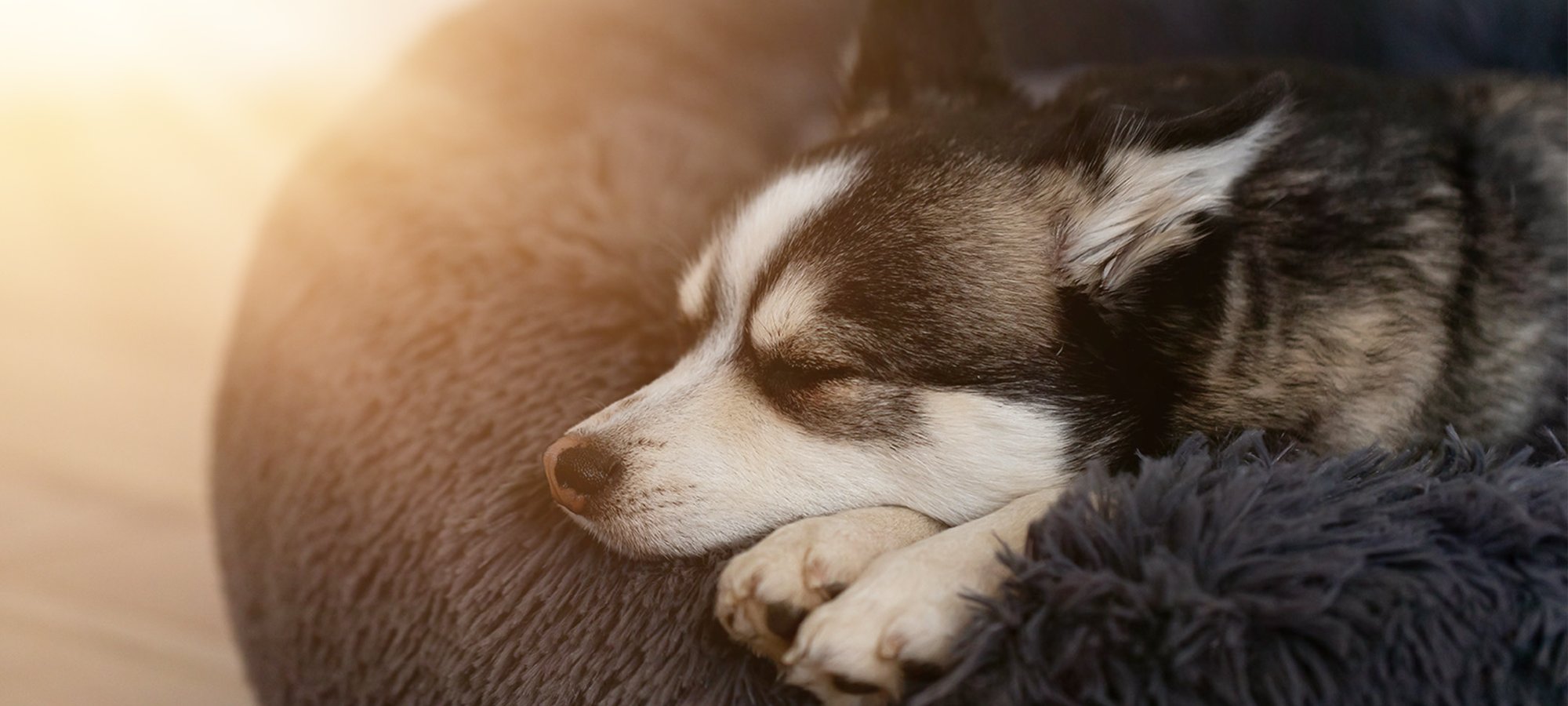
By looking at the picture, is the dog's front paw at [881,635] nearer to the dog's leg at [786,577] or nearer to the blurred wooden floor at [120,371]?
the dog's leg at [786,577]

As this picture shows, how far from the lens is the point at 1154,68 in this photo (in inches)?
65.7

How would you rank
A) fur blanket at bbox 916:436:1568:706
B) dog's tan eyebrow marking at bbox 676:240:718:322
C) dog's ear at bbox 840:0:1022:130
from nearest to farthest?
fur blanket at bbox 916:436:1568:706 → dog's tan eyebrow marking at bbox 676:240:718:322 → dog's ear at bbox 840:0:1022:130

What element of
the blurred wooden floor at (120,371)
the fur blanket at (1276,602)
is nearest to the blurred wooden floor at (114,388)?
the blurred wooden floor at (120,371)

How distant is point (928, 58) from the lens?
1.59 m

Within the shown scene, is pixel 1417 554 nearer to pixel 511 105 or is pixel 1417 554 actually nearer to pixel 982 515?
pixel 982 515

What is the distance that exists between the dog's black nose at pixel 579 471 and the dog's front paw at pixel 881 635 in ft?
1.14

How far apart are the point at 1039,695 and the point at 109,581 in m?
1.30

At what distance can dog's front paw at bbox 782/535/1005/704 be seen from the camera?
833 mm

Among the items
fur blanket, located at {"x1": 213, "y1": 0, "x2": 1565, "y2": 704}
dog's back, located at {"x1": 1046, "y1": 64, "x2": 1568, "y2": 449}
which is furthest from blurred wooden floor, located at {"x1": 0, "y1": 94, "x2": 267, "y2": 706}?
dog's back, located at {"x1": 1046, "y1": 64, "x2": 1568, "y2": 449}

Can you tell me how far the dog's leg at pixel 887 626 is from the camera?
0.83 meters

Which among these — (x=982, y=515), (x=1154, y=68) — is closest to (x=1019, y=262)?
(x=982, y=515)

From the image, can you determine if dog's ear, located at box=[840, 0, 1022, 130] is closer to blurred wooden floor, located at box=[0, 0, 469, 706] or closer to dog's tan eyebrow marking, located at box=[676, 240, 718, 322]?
dog's tan eyebrow marking, located at box=[676, 240, 718, 322]

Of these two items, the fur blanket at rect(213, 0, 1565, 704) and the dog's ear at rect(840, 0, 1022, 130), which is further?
the dog's ear at rect(840, 0, 1022, 130)

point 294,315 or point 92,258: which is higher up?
point 92,258
